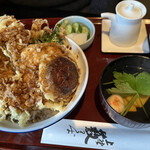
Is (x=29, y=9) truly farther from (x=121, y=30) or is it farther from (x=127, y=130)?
(x=127, y=130)

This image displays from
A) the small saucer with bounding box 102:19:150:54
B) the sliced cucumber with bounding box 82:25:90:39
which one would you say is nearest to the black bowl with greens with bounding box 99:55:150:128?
the small saucer with bounding box 102:19:150:54

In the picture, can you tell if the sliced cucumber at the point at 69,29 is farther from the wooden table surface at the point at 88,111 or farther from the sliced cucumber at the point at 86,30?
the wooden table surface at the point at 88,111

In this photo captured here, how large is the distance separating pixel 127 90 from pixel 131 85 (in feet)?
0.21

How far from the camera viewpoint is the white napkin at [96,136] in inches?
39.8

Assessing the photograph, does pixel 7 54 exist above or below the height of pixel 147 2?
below

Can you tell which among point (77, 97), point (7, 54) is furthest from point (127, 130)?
point (7, 54)

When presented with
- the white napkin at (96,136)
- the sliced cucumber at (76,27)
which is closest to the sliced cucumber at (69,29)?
the sliced cucumber at (76,27)

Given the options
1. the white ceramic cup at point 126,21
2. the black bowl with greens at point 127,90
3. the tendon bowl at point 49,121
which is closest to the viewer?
the tendon bowl at point 49,121

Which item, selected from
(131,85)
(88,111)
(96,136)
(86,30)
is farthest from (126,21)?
(96,136)

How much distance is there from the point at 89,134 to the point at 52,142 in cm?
25

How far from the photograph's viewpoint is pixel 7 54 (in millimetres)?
1029

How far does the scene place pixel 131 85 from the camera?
3.81ft

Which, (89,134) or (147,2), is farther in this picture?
(147,2)

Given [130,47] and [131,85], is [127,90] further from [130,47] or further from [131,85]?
[130,47]
